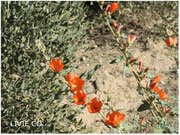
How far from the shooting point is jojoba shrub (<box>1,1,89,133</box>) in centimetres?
193

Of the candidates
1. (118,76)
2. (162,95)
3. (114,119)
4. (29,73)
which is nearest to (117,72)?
(118,76)

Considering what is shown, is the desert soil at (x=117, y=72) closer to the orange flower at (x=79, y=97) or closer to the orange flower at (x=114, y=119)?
the orange flower at (x=79, y=97)

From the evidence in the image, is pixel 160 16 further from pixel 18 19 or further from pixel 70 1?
pixel 18 19

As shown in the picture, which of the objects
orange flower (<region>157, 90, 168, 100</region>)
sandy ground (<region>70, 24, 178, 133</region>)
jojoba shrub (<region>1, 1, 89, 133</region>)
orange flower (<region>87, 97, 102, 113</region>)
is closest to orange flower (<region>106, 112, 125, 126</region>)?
orange flower (<region>87, 97, 102, 113</region>)

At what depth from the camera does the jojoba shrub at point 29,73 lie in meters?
1.93

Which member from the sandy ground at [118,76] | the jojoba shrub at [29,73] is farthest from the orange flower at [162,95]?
the sandy ground at [118,76]

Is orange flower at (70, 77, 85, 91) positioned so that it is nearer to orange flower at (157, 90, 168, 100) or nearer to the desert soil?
orange flower at (157, 90, 168, 100)

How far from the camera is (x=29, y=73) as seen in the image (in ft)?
6.65

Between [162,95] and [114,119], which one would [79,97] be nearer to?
[114,119]

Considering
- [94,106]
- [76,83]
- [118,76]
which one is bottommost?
[118,76]

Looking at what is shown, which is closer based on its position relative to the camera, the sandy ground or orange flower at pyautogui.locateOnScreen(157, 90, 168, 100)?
orange flower at pyautogui.locateOnScreen(157, 90, 168, 100)

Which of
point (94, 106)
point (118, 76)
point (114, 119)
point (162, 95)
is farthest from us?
point (118, 76)

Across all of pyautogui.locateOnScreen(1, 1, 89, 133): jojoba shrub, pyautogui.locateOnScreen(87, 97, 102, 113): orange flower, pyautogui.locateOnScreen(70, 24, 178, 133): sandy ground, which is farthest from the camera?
pyautogui.locateOnScreen(70, 24, 178, 133): sandy ground

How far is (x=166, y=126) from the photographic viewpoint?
1275mm
